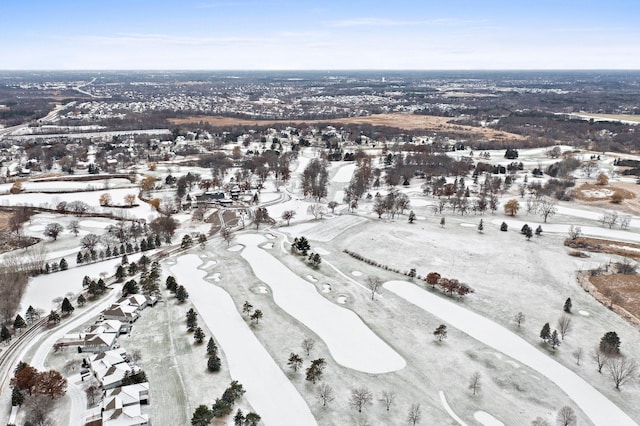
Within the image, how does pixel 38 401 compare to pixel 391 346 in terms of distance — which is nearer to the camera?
pixel 38 401

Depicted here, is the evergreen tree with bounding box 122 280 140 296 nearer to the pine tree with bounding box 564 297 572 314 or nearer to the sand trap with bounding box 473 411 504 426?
the sand trap with bounding box 473 411 504 426

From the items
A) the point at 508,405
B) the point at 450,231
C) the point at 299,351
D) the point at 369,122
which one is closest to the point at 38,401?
the point at 299,351

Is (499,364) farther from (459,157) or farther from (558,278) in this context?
(459,157)

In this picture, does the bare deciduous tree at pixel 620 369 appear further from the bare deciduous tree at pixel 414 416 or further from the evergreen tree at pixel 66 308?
the evergreen tree at pixel 66 308

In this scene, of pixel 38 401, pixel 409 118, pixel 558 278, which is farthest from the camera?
pixel 409 118

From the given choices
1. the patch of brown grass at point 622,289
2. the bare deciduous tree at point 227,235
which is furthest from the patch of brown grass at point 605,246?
the bare deciduous tree at point 227,235

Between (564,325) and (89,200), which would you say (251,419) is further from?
(89,200)
